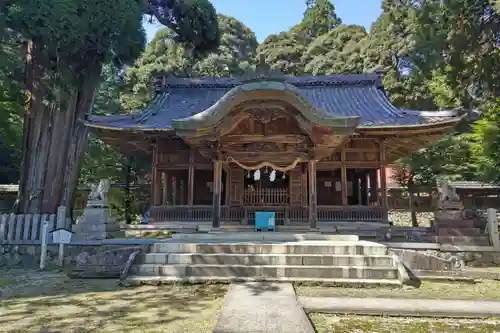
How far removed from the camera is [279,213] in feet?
41.2

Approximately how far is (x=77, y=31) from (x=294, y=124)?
6943mm

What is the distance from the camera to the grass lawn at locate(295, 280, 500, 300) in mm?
5660

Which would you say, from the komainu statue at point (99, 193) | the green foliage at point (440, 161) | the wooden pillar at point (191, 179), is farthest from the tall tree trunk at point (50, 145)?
the green foliage at point (440, 161)

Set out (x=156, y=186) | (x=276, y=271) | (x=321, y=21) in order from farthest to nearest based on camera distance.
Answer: (x=321, y=21) < (x=156, y=186) < (x=276, y=271)

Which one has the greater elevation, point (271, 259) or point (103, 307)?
point (271, 259)

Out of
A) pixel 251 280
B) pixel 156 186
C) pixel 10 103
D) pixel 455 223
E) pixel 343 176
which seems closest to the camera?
pixel 251 280

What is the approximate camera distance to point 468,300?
5312 millimetres

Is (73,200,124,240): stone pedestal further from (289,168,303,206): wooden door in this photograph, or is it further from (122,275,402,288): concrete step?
(289,168,303,206): wooden door

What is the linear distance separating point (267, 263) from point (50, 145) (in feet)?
28.8

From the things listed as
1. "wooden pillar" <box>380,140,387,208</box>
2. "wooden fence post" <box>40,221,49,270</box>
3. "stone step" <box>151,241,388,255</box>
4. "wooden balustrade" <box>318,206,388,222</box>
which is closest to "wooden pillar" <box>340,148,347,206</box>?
"wooden balustrade" <box>318,206,388,222</box>

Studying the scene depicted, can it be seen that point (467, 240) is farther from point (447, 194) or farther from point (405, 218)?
point (405, 218)

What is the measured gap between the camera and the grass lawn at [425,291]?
18.6ft

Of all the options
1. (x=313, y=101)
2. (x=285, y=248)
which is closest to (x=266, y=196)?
(x=313, y=101)

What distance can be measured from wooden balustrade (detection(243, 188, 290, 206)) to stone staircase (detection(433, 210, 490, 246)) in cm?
557
